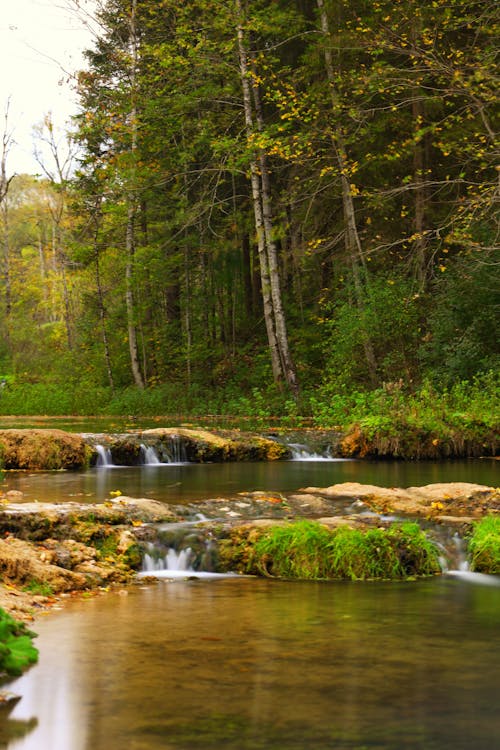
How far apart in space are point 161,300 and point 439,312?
1668cm

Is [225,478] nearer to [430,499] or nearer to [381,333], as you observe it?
[430,499]

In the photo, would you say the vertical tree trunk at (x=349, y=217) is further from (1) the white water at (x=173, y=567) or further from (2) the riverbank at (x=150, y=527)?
(1) the white water at (x=173, y=567)

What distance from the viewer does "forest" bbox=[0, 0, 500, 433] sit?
64.6ft

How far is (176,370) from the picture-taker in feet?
101

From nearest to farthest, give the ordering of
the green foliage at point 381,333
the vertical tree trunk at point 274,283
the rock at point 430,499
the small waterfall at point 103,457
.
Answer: the rock at point 430,499 → the small waterfall at point 103,457 → the green foliage at point 381,333 → the vertical tree trunk at point 274,283

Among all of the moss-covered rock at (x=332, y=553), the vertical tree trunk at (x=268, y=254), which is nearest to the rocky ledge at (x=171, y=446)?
the vertical tree trunk at (x=268, y=254)

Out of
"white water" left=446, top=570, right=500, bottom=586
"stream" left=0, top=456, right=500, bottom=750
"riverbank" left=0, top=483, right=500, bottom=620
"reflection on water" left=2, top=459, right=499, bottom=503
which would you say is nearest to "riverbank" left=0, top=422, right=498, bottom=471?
"reflection on water" left=2, top=459, right=499, bottom=503

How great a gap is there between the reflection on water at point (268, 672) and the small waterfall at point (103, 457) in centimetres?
945

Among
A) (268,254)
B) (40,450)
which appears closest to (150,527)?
(40,450)

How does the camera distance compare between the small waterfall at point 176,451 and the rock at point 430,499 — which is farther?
the small waterfall at point 176,451

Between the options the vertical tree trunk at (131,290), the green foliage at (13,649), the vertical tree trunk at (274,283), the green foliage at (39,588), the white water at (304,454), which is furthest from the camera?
the vertical tree trunk at (131,290)

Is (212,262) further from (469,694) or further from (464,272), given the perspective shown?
(469,694)

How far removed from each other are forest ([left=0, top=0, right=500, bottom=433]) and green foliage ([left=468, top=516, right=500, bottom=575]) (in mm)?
8699

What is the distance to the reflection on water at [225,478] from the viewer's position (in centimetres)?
1205
